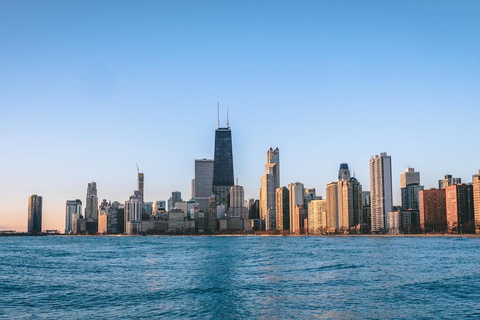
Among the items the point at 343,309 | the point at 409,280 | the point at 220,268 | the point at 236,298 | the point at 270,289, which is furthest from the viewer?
the point at 220,268

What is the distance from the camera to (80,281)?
A: 7175 centimetres

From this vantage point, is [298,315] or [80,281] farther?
[80,281]

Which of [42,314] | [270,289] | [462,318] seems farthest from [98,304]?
[462,318]

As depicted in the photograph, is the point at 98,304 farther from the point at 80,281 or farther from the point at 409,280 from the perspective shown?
the point at 409,280

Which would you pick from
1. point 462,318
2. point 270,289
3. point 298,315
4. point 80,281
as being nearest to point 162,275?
point 80,281

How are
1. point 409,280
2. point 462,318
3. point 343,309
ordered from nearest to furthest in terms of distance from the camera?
point 462,318, point 343,309, point 409,280

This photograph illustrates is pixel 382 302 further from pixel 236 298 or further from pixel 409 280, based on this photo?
pixel 409 280

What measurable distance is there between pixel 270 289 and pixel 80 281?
2756 cm

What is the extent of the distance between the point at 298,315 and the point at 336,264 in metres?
51.9

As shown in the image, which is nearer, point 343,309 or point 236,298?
point 343,309

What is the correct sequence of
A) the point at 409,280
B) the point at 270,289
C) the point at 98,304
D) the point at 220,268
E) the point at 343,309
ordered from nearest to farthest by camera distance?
1. the point at 343,309
2. the point at 98,304
3. the point at 270,289
4. the point at 409,280
5. the point at 220,268

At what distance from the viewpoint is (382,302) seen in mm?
52750

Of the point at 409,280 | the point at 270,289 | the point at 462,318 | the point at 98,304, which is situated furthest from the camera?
the point at 409,280

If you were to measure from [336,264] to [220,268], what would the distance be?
21.9 metres
